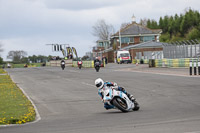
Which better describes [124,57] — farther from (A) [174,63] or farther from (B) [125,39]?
(B) [125,39]

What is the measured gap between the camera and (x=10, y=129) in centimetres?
962

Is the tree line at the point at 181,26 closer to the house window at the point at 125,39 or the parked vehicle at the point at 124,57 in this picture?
the house window at the point at 125,39

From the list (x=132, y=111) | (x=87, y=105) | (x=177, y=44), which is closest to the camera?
(x=132, y=111)

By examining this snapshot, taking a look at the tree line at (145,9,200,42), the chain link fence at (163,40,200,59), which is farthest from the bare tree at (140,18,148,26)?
the chain link fence at (163,40,200,59)

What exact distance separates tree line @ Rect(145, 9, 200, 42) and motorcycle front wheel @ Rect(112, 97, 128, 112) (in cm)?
7654

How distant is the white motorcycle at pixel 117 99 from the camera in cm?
1183

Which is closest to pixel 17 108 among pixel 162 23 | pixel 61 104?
pixel 61 104

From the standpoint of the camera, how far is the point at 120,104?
11.9 metres

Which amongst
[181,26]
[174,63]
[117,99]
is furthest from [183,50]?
[181,26]

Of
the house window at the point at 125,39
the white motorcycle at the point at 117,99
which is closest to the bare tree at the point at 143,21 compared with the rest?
the house window at the point at 125,39

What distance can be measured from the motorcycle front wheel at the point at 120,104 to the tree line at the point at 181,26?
76.5m

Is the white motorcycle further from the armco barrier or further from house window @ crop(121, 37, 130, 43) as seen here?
house window @ crop(121, 37, 130, 43)

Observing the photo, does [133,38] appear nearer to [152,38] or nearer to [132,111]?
[152,38]

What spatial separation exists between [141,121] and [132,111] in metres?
2.51
